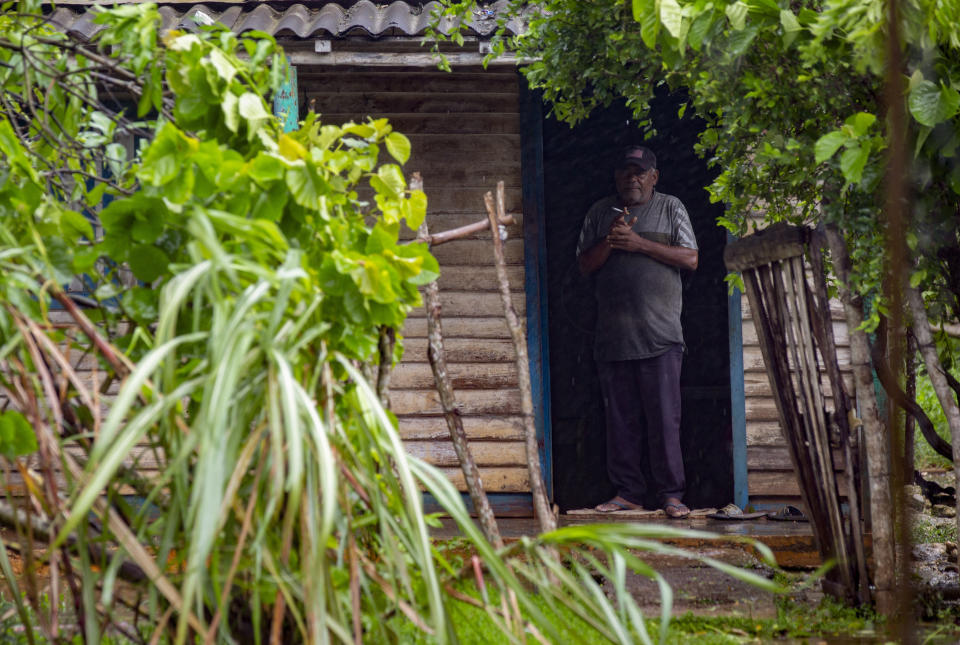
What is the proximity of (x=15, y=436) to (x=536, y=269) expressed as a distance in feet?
14.8

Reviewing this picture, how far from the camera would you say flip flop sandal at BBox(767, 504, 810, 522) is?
5.39 meters

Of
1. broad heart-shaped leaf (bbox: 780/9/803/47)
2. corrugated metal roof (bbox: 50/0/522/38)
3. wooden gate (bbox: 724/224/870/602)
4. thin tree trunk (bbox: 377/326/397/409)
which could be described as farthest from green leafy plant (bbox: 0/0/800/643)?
corrugated metal roof (bbox: 50/0/522/38)

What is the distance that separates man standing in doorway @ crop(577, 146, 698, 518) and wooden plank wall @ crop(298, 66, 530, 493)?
554mm

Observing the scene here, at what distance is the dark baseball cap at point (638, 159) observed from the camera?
224 inches

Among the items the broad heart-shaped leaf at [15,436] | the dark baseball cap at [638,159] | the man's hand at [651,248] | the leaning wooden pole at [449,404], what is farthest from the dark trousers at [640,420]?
the broad heart-shaped leaf at [15,436]

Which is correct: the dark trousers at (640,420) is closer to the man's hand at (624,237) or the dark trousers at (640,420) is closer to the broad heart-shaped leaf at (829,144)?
the man's hand at (624,237)

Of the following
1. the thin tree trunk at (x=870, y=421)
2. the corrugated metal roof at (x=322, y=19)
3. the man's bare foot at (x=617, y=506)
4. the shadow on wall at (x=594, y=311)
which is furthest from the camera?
the shadow on wall at (x=594, y=311)

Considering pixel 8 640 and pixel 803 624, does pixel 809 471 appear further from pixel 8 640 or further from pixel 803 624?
pixel 8 640

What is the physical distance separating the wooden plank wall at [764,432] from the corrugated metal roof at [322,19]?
2.43m

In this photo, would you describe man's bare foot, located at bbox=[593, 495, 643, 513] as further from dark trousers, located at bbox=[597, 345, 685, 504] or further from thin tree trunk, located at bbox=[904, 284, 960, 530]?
thin tree trunk, located at bbox=[904, 284, 960, 530]

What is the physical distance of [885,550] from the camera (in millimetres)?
3062

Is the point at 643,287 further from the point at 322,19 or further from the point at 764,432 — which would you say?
the point at 322,19

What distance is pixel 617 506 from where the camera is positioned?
222 inches

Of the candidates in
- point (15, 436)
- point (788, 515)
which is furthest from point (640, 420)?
point (15, 436)
